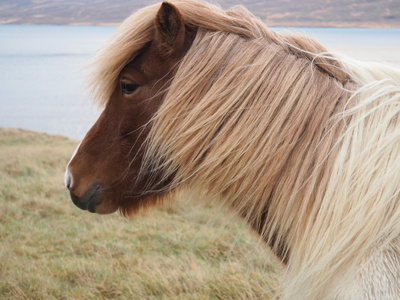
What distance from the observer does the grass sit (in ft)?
11.2

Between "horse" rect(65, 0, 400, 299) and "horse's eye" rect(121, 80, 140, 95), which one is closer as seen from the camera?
"horse" rect(65, 0, 400, 299)

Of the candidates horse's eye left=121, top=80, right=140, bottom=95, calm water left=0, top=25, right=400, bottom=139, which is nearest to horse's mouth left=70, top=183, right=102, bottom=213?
horse's eye left=121, top=80, right=140, bottom=95

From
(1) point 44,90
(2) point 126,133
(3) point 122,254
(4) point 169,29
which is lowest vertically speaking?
(1) point 44,90

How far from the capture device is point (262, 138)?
1655 millimetres

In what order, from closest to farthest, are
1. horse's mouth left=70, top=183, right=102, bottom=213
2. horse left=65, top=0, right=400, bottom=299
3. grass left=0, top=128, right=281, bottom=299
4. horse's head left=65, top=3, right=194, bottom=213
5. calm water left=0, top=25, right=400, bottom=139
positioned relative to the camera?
horse left=65, top=0, right=400, bottom=299, horse's head left=65, top=3, right=194, bottom=213, horse's mouth left=70, top=183, right=102, bottom=213, grass left=0, top=128, right=281, bottom=299, calm water left=0, top=25, right=400, bottom=139

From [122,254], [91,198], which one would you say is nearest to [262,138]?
[91,198]

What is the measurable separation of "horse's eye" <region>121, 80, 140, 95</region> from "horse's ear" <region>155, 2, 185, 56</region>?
0.70 feet

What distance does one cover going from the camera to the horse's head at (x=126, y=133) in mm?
1795

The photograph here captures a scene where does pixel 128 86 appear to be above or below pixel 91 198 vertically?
above

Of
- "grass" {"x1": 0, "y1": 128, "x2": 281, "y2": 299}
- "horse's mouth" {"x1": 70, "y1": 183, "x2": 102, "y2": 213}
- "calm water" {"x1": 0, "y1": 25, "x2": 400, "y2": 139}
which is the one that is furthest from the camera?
"calm water" {"x1": 0, "y1": 25, "x2": 400, "y2": 139}

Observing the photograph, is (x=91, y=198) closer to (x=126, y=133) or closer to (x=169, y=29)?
(x=126, y=133)

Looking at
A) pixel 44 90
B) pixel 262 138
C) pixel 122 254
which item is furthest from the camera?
pixel 44 90

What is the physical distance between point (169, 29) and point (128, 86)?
0.34 meters

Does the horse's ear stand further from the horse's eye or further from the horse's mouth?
the horse's mouth
